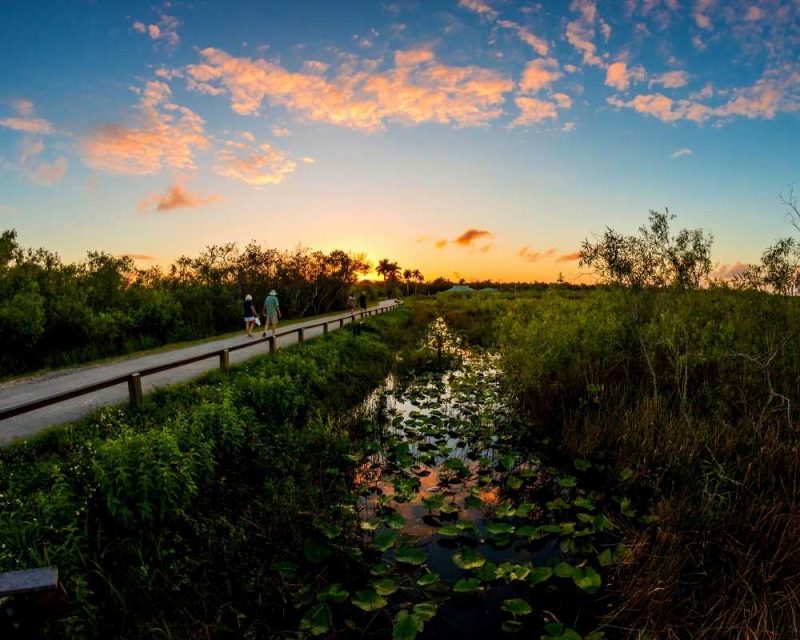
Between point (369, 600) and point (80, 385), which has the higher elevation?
point (80, 385)

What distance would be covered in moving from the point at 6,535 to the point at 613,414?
8.19 m

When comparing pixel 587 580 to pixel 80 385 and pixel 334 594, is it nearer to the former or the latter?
pixel 334 594

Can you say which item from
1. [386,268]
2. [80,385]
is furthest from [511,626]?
[386,268]

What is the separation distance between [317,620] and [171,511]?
2295 mm

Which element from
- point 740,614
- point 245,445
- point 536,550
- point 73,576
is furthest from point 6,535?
point 740,614

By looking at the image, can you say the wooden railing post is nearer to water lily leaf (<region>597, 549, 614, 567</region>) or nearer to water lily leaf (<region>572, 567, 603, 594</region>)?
water lily leaf (<region>572, 567, 603, 594</region>)

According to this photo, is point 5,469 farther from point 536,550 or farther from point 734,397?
point 734,397

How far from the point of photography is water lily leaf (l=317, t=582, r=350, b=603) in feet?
13.0

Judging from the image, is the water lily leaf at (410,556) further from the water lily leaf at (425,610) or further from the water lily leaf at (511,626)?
the water lily leaf at (511,626)

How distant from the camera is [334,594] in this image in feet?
13.1

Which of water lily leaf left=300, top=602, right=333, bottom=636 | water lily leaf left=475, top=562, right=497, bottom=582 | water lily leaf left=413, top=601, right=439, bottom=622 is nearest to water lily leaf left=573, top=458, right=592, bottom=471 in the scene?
water lily leaf left=475, top=562, right=497, bottom=582

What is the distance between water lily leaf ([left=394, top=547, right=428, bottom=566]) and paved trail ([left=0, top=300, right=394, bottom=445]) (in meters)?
6.02

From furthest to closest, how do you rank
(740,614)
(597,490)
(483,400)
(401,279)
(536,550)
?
(401,279), (483,400), (597,490), (536,550), (740,614)

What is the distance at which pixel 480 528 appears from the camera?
217 inches
